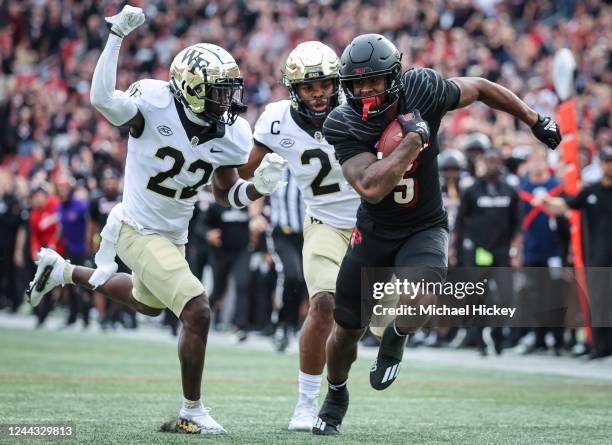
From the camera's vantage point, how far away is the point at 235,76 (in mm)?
6336

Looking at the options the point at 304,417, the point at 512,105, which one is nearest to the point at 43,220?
the point at 304,417

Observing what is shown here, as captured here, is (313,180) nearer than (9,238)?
Yes

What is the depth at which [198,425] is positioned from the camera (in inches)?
237

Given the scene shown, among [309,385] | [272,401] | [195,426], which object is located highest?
[309,385]

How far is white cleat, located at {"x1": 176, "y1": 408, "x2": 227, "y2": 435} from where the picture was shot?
597 centimetres

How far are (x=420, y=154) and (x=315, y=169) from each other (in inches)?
48.4

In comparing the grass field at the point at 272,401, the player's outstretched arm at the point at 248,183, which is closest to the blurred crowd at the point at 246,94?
the grass field at the point at 272,401

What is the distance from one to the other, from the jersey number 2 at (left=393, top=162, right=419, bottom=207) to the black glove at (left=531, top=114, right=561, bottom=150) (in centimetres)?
71

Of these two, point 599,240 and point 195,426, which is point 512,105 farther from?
point 599,240

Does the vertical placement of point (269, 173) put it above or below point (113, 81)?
below

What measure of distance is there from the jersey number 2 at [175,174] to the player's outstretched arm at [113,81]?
0.25 meters

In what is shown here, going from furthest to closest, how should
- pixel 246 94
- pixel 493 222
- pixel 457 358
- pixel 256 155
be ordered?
pixel 246 94
pixel 493 222
pixel 457 358
pixel 256 155

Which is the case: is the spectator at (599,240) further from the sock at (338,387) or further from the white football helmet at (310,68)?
the sock at (338,387)

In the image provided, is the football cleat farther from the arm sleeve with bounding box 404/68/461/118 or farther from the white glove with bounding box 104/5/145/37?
the white glove with bounding box 104/5/145/37
